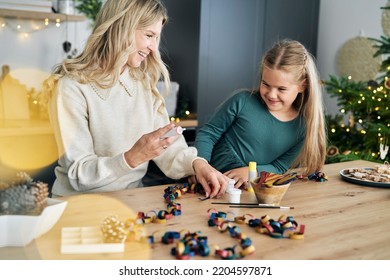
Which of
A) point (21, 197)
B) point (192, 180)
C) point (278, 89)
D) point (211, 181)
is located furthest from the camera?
point (278, 89)

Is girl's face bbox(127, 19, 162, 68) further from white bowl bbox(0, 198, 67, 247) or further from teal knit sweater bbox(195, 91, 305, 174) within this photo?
white bowl bbox(0, 198, 67, 247)

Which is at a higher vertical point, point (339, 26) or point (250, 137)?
point (339, 26)

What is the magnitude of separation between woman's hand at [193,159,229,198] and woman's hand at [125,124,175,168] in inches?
9.3

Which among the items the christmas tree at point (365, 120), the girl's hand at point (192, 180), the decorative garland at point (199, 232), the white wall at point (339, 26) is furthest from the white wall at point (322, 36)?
the decorative garland at point (199, 232)

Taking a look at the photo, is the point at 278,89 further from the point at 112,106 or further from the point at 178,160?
the point at 112,106

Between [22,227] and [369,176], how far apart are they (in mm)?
1343

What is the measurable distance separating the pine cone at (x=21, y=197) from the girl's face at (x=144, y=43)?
0.87 meters

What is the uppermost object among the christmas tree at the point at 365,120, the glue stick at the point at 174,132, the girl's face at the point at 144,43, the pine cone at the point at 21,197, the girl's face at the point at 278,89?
the girl's face at the point at 144,43

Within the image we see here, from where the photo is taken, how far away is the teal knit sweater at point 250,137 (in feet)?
7.25

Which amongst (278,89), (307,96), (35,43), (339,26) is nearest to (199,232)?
(278,89)

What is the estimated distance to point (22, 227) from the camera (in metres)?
1.10

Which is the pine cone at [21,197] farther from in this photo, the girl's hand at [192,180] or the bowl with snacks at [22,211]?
the girl's hand at [192,180]

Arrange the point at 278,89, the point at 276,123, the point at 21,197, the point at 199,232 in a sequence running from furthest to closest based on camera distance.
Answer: the point at 276,123
the point at 278,89
the point at 199,232
the point at 21,197

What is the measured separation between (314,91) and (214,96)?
6.90 feet
